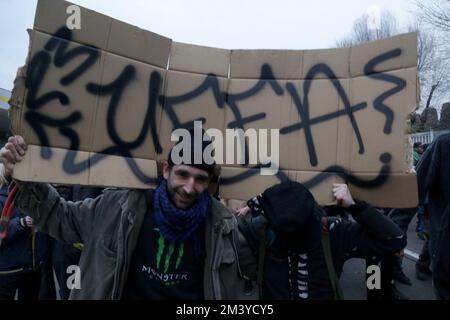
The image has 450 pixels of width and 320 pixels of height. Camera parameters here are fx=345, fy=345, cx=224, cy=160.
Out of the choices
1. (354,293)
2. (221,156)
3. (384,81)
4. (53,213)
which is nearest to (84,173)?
(53,213)

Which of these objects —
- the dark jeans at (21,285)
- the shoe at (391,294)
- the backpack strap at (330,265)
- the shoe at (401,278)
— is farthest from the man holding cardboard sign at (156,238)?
the shoe at (401,278)

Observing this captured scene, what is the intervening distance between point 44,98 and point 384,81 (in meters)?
1.93

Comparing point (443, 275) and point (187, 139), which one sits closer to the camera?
point (187, 139)

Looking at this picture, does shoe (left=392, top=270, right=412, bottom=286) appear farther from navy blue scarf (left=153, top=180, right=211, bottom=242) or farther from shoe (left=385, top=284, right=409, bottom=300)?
navy blue scarf (left=153, top=180, right=211, bottom=242)

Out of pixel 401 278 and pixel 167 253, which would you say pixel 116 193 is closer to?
pixel 167 253

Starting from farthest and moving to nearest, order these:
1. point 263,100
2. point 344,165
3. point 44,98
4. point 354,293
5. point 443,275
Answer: point 354,293 < point 443,275 < point 263,100 < point 344,165 < point 44,98

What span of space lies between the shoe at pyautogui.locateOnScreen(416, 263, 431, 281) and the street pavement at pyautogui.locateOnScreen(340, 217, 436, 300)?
0.05 meters

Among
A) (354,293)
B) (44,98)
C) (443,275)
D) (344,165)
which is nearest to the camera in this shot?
(44,98)

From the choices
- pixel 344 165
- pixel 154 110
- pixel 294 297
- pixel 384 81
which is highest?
pixel 384 81

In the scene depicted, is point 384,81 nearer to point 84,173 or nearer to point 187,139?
point 187,139

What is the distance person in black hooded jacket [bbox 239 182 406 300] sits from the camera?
1937 mm

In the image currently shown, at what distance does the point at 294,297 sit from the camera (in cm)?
197

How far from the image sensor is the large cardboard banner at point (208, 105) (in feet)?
6.31

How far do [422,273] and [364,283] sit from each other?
875 mm
